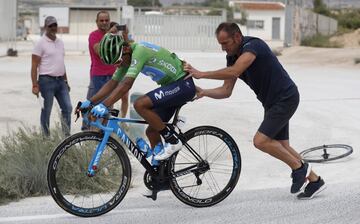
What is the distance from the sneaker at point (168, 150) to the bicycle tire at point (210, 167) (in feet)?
0.39

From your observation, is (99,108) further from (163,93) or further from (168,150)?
(168,150)

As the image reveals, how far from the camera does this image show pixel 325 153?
975 centimetres

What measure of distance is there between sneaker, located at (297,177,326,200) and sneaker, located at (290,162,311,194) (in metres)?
0.06

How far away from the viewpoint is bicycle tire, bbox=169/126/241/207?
6859 millimetres

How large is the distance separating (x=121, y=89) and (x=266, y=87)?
1.48 m

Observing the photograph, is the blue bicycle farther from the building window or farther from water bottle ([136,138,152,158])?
the building window

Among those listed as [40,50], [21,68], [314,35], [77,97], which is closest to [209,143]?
[40,50]

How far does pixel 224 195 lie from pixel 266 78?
122 cm

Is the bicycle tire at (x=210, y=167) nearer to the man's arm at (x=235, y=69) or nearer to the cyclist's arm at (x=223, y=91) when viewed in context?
the cyclist's arm at (x=223, y=91)

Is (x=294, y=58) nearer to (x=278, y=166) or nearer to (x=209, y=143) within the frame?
(x=278, y=166)

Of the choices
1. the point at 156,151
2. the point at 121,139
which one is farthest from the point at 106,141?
the point at 156,151

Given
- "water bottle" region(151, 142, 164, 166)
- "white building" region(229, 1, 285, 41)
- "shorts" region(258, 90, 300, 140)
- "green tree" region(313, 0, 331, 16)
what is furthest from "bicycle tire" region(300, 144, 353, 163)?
"white building" region(229, 1, 285, 41)

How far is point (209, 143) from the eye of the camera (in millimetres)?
6961

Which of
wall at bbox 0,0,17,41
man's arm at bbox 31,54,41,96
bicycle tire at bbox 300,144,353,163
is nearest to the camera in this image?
bicycle tire at bbox 300,144,353,163
